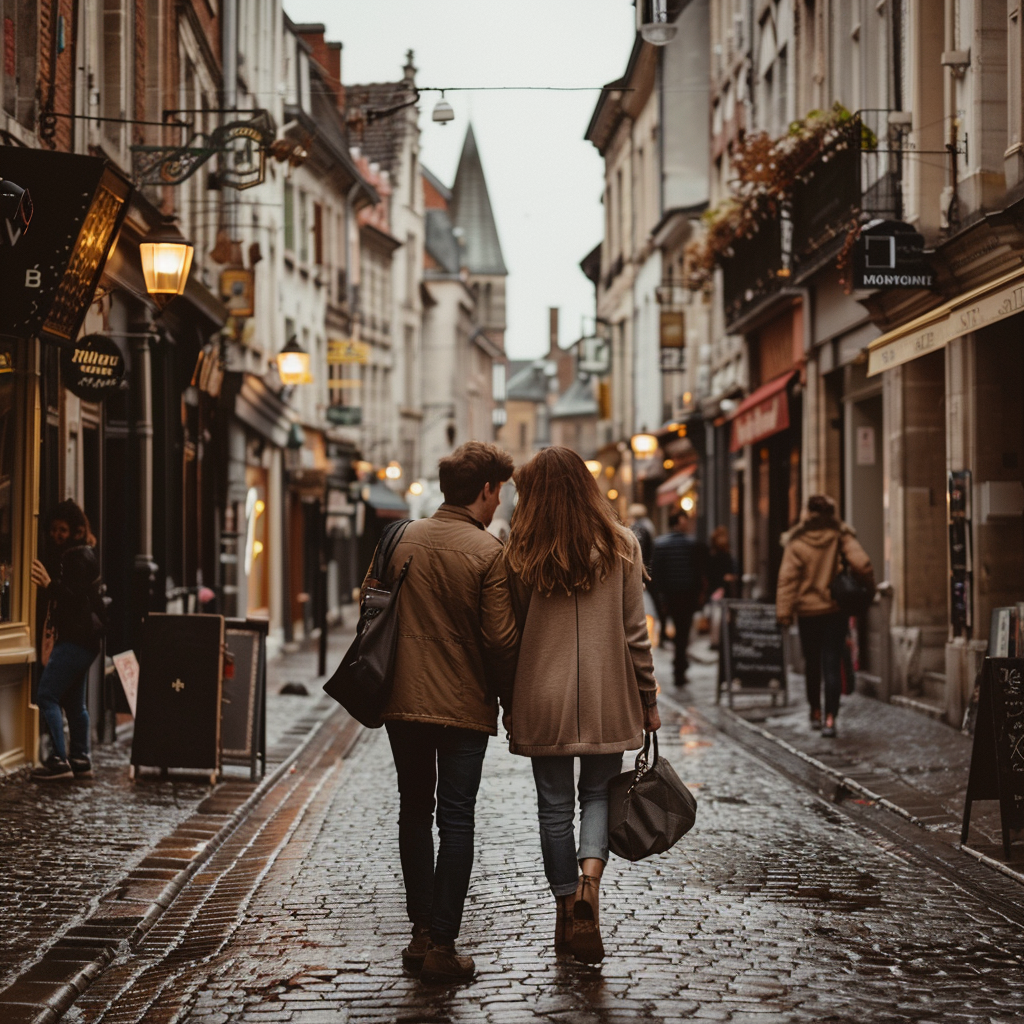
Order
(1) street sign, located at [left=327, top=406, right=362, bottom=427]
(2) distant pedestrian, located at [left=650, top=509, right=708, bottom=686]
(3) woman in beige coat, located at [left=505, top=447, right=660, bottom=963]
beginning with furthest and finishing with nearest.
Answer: (1) street sign, located at [left=327, top=406, right=362, bottom=427] → (2) distant pedestrian, located at [left=650, top=509, right=708, bottom=686] → (3) woman in beige coat, located at [left=505, top=447, right=660, bottom=963]

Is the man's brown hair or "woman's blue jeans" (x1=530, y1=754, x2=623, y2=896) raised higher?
the man's brown hair

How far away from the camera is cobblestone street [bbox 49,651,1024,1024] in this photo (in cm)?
562

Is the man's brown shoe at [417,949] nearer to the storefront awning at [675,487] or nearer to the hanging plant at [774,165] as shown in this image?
the hanging plant at [774,165]

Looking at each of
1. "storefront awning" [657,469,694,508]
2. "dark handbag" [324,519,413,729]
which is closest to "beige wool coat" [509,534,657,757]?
"dark handbag" [324,519,413,729]

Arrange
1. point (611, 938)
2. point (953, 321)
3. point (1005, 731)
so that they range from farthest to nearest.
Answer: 1. point (953, 321)
2. point (1005, 731)
3. point (611, 938)

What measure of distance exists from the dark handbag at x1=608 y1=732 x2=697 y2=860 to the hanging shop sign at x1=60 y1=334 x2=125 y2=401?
7.81 m

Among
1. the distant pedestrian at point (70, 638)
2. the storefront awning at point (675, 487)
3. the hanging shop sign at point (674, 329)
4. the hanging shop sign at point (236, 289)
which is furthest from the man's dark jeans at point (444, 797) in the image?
the storefront awning at point (675, 487)

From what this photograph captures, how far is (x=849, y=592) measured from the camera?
1388 centimetres

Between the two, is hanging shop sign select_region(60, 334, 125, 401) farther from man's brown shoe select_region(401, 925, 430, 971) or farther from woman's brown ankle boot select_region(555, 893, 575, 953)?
woman's brown ankle boot select_region(555, 893, 575, 953)

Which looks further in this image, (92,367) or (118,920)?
(92,367)

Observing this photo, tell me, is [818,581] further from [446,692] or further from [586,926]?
[446,692]

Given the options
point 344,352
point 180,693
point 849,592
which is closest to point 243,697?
point 180,693

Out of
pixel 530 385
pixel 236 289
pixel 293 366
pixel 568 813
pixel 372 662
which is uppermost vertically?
pixel 530 385

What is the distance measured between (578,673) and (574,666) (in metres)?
0.03
